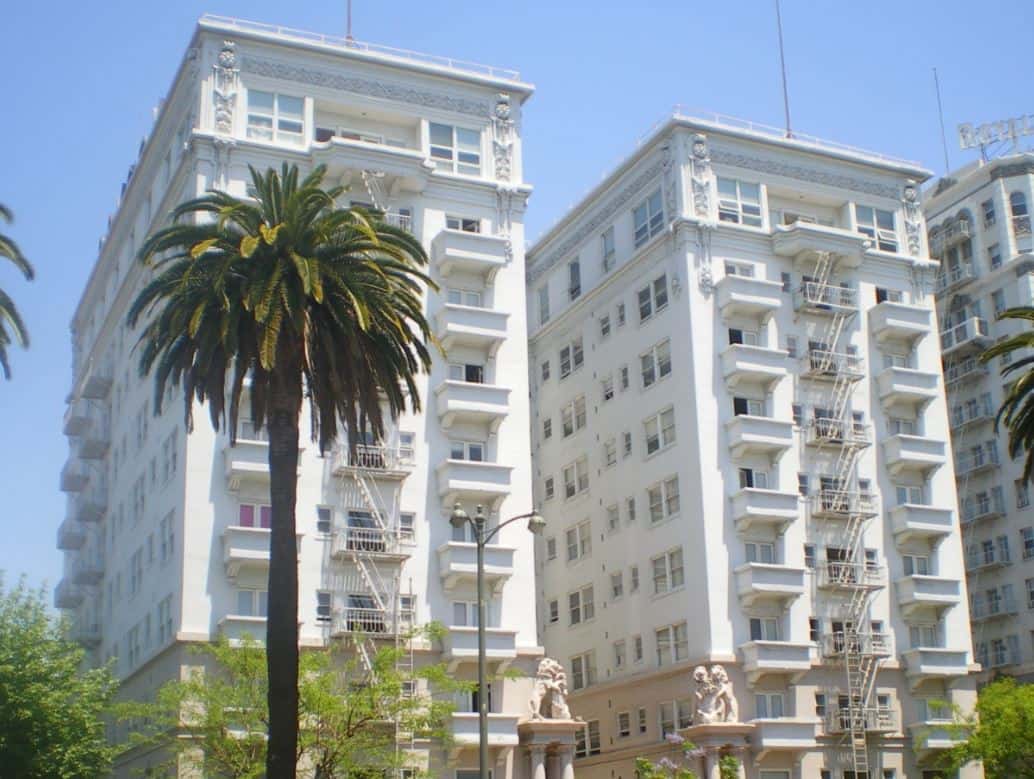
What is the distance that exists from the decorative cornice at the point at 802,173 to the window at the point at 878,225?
99 cm

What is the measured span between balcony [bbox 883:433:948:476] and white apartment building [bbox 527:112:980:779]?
13 cm

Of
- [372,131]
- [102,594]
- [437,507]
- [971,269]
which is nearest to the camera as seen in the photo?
[437,507]

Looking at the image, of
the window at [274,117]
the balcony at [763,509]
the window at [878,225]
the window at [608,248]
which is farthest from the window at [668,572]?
the window at [274,117]

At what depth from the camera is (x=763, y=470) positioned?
239 ft

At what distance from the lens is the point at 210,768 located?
179 ft

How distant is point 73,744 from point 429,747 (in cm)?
1517

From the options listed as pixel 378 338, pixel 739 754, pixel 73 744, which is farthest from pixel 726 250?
pixel 73 744

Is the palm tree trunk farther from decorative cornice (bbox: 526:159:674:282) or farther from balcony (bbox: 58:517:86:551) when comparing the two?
balcony (bbox: 58:517:86:551)

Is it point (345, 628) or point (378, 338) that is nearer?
point (378, 338)

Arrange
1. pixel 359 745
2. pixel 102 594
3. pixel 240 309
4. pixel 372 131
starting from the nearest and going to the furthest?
pixel 240 309 < pixel 359 745 < pixel 372 131 < pixel 102 594

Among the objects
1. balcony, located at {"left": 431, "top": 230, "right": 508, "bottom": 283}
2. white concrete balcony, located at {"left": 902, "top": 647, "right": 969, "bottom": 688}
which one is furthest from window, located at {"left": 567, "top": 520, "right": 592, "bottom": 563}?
white concrete balcony, located at {"left": 902, "top": 647, "right": 969, "bottom": 688}

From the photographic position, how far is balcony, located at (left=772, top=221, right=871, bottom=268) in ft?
250

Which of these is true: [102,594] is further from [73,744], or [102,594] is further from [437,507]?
[437,507]

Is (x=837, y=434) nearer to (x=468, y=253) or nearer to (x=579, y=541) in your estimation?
(x=579, y=541)
